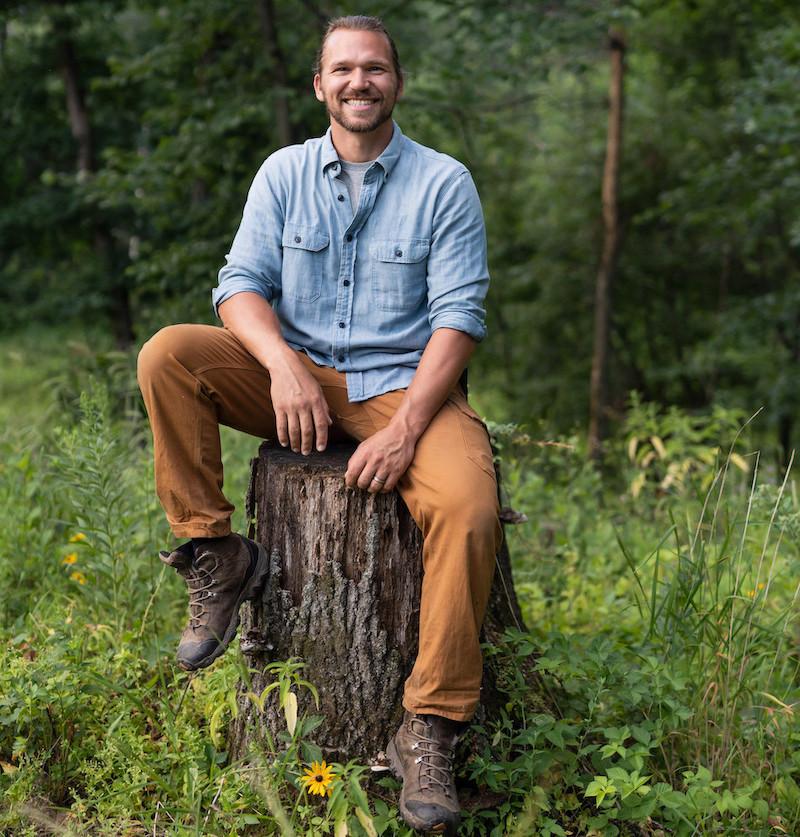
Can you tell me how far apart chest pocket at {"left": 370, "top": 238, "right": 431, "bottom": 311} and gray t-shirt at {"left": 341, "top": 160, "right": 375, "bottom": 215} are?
0.60ft

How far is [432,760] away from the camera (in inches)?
101

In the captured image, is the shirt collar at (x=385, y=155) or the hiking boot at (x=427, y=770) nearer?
the hiking boot at (x=427, y=770)

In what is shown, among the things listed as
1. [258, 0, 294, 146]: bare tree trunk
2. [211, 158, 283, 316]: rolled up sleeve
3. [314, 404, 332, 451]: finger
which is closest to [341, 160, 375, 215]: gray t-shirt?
[211, 158, 283, 316]: rolled up sleeve

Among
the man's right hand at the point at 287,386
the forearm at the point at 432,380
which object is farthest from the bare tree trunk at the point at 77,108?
the forearm at the point at 432,380

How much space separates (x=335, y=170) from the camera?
3.12 metres

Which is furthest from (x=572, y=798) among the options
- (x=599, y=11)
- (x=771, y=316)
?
(x=771, y=316)

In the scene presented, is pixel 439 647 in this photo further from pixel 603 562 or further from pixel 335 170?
pixel 603 562

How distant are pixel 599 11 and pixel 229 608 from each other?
7.06m

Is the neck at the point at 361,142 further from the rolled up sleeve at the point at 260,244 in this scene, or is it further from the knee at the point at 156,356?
the knee at the point at 156,356

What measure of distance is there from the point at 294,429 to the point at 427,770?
3.32ft

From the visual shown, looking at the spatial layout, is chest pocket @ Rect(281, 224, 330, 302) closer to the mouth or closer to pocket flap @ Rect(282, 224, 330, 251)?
pocket flap @ Rect(282, 224, 330, 251)

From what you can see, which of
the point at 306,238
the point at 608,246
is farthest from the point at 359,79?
the point at 608,246

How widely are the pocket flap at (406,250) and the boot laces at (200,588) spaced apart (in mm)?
1076

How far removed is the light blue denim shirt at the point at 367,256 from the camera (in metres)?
3.03
